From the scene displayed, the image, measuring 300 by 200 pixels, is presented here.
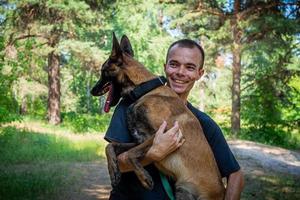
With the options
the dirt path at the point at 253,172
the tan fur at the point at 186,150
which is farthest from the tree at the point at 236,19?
the tan fur at the point at 186,150

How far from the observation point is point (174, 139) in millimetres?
2398

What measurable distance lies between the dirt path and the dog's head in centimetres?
462

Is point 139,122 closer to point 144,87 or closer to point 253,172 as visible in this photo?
point 144,87

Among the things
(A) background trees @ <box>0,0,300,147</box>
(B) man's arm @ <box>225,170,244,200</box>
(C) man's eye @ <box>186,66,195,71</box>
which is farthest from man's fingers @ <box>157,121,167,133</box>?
(A) background trees @ <box>0,0,300,147</box>

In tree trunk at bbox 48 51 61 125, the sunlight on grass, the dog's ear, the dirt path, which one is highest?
the dog's ear

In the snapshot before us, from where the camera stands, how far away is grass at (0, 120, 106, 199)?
6883 millimetres

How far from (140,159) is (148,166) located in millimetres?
158

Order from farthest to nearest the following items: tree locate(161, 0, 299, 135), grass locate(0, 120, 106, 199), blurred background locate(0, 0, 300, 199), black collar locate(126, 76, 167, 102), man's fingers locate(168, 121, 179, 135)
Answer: tree locate(161, 0, 299, 135) < blurred background locate(0, 0, 300, 199) < grass locate(0, 120, 106, 199) < black collar locate(126, 76, 167, 102) < man's fingers locate(168, 121, 179, 135)

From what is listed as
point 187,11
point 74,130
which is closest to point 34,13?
point 74,130

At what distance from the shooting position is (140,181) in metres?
2.33

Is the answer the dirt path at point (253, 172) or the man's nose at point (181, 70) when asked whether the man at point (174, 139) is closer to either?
the man's nose at point (181, 70)

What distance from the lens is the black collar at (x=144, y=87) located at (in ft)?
8.66

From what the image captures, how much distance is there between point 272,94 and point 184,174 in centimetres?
1478

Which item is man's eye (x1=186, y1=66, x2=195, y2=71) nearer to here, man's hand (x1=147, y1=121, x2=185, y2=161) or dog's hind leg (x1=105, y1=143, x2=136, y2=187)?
man's hand (x1=147, y1=121, x2=185, y2=161)
